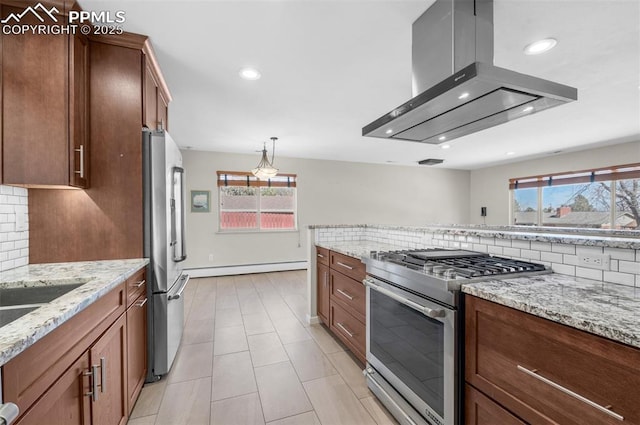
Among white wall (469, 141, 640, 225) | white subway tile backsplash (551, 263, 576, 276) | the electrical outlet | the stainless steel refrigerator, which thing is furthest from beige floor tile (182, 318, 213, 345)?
white wall (469, 141, 640, 225)

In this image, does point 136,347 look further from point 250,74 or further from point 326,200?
point 326,200

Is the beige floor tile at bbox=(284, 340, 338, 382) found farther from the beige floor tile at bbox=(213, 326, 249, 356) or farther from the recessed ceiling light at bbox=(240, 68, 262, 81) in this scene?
the recessed ceiling light at bbox=(240, 68, 262, 81)

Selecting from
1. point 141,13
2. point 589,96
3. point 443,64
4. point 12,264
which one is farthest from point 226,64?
point 589,96

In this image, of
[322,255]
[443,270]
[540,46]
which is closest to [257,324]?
[322,255]

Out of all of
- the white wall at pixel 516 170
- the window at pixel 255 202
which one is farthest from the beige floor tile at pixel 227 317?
the white wall at pixel 516 170

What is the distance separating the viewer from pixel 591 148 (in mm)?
5234

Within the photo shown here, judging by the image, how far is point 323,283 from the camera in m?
2.95

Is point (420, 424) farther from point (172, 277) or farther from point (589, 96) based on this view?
point (589, 96)

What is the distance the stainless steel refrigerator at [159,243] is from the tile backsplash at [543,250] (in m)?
2.06

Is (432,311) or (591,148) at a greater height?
(591,148)

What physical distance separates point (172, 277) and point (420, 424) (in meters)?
1.98

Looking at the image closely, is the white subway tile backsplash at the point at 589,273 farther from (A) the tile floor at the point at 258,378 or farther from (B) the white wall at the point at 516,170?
(B) the white wall at the point at 516,170

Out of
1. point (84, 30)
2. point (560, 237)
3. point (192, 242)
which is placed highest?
point (84, 30)

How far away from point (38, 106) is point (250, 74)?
1458 millimetres
